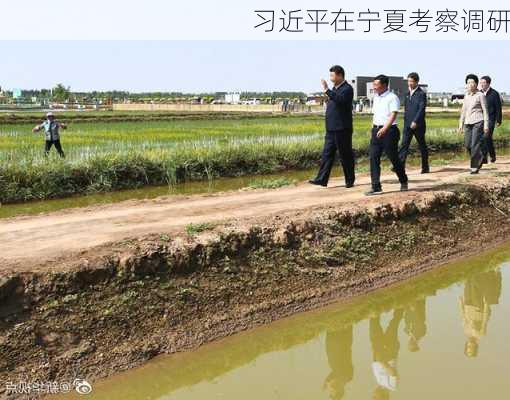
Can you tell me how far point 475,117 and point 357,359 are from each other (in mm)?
6085

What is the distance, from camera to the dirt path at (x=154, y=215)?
474 cm

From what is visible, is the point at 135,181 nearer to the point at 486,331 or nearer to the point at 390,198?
the point at 390,198

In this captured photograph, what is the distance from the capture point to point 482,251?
677 cm

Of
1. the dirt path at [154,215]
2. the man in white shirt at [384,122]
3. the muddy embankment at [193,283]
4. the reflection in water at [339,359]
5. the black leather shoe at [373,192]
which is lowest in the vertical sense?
the reflection in water at [339,359]

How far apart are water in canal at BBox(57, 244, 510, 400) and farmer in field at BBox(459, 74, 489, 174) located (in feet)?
14.1

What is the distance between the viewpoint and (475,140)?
29.8 ft

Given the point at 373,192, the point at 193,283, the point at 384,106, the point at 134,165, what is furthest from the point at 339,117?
the point at 134,165

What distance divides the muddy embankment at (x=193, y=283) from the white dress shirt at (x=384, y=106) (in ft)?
3.40

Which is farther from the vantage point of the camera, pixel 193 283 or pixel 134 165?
pixel 134 165

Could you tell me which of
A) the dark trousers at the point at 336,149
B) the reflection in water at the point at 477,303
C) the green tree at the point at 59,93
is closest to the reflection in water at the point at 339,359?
the reflection in water at the point at 477,303

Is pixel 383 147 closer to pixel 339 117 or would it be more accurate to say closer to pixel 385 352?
pixel 339 117

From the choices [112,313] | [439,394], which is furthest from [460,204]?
[112,313]

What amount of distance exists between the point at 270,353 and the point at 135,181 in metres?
6.98

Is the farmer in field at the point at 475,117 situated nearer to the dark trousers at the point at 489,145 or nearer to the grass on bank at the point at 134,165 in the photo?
the dark trousers at the point at 489,145
